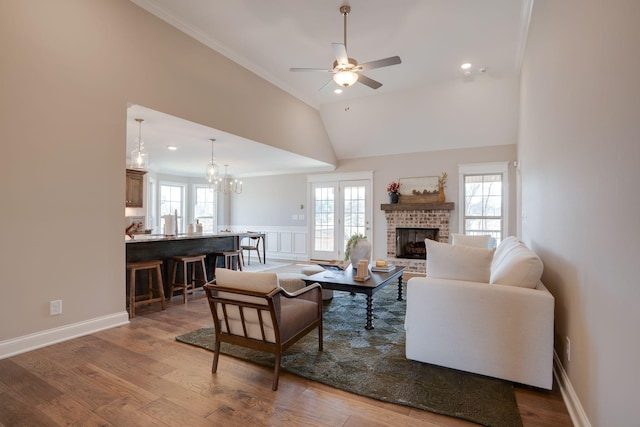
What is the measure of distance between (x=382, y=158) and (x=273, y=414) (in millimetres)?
6463

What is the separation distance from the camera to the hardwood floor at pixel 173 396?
1895 millimetres

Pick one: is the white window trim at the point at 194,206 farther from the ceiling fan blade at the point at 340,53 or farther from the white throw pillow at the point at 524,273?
the white throw pillow at the point at 524,273

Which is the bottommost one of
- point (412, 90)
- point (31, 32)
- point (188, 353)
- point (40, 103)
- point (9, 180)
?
point (188, 353)

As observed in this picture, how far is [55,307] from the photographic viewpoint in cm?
301

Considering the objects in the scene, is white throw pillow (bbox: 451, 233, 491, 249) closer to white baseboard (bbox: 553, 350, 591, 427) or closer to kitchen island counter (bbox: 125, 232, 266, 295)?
white baseboard (bbox: 553, 350, 591, 427)

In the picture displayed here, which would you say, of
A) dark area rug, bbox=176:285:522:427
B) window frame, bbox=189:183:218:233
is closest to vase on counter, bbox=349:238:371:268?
dark area rug, bbox=176:285:522:427

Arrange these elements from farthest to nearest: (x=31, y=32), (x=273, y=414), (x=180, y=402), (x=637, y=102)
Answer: (x=31, y=32) → (x=180, y=402) → (x=273, y=414) → (x=637, y=102)

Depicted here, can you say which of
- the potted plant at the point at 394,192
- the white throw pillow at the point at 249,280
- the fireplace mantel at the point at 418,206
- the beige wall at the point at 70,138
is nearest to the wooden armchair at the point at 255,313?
the white throw pillow at the point at 249,280

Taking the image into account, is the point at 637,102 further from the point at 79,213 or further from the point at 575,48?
the point at 79,213

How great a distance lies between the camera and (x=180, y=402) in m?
2.07

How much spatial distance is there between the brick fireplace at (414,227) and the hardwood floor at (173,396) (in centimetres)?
481

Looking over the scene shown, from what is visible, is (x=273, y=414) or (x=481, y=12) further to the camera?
(x=481, y=12)

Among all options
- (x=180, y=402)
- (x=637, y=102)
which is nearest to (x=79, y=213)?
(x=180, y=402)

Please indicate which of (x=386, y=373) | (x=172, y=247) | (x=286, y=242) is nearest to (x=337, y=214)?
(x=286, y=242)
